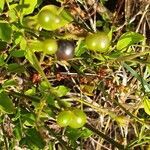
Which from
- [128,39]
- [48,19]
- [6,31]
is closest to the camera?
[48,19]

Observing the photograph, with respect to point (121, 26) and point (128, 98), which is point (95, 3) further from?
point (128, 98)

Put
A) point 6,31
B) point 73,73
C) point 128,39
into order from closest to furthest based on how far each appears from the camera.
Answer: point 6,31 → point 128,39 → point 73,73

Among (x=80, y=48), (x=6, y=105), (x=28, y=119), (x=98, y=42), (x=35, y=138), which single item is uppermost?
(x=98, y=42)

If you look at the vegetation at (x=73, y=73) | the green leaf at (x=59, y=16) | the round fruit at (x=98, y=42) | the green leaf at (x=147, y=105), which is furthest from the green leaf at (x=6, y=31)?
the green leaf at (x=147, y=105)

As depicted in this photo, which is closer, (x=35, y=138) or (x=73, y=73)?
(x=35, y=138)

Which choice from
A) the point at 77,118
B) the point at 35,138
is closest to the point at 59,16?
the point at 77,118

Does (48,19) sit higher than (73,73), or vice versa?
(48,19)

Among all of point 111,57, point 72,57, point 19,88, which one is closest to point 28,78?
point 19,88

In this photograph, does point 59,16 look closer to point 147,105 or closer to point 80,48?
point 80,48
